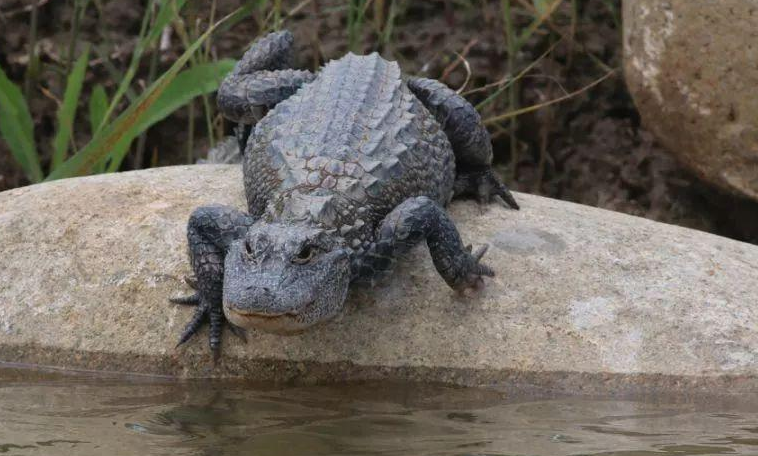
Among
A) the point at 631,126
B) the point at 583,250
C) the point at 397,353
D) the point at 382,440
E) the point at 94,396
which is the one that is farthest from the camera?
the point at 631,126

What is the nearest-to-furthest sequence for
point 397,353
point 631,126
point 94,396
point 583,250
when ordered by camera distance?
point 94,396
point 397,353
point 583,250
point 631,126

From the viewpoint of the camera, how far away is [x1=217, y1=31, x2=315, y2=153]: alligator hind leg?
5793 mm

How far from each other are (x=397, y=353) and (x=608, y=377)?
804 mm

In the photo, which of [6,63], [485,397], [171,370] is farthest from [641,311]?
[6,63]

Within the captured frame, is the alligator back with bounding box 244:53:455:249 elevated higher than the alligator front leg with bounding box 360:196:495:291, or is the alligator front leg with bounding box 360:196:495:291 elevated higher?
the alligator back with bounding box 244:53:455:249

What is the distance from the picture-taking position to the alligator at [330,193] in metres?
4.01

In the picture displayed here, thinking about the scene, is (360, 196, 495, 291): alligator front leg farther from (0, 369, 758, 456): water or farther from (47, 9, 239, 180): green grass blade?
(47, 9, 239, 180): green grass blade

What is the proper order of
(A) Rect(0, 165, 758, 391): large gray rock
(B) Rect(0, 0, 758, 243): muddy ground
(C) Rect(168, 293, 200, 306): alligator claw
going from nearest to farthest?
1. (A) Rect(0, 165, 758, 391): large gray rock
2. (C) Rect(168, 293, 200, 306): alligator claw
3. (B) Rect(0, 0, 758, 243): muddy ground

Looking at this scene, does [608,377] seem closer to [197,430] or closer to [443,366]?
[443,366]

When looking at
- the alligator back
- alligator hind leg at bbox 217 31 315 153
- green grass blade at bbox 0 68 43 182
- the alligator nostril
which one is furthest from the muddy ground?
the alligator nostril

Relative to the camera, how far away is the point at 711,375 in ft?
14.5

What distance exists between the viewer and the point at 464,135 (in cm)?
576

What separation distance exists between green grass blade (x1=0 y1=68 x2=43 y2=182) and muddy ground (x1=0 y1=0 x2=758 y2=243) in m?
1.78

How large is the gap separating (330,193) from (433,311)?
63 cm
